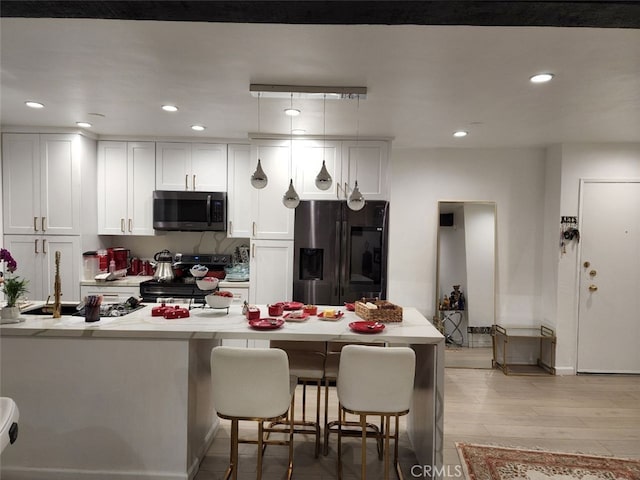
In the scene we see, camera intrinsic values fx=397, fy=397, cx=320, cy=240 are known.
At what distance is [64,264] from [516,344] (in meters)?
5.06

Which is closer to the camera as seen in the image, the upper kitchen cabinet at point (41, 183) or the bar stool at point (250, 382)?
the bar stool at point (250, 382)

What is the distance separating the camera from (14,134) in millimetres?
3982

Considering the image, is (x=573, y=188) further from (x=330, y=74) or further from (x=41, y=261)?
(x=41, y=261)

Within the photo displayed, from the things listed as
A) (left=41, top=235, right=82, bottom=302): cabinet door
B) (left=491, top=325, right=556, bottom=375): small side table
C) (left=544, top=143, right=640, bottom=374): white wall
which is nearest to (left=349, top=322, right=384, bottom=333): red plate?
(left=491, top=325, right=556, bottom=375): small side table

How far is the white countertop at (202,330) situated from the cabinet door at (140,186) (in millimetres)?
1995

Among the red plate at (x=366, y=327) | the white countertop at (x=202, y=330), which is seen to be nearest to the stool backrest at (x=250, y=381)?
the white countertop at (x=202, y=330)

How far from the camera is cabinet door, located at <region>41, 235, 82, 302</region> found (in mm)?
4082

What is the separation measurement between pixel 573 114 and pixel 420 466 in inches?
113

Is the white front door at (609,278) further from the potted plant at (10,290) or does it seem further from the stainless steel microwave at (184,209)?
the potted plant at (10,290)

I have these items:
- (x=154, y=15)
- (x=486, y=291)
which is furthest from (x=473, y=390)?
(x=154, y=15)

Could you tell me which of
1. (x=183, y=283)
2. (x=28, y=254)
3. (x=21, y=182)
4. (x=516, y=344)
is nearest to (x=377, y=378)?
(x=183, y=283)

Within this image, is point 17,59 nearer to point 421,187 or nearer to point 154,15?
point 154,15

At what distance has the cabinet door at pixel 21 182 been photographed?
3994mm

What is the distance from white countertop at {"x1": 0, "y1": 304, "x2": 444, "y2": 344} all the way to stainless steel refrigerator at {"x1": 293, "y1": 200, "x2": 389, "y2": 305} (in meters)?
1.55
